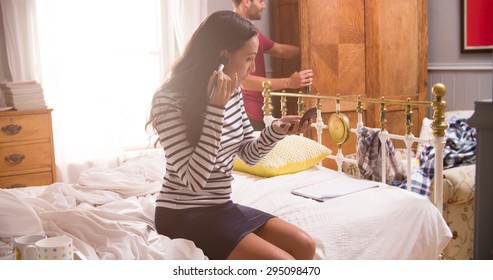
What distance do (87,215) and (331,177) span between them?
99 centimetres

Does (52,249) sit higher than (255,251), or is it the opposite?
(52,249)

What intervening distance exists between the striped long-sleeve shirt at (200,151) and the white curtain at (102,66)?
1.95 metres

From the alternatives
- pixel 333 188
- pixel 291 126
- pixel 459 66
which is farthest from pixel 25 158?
pixel 459 66

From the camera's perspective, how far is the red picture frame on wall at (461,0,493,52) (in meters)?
3.72

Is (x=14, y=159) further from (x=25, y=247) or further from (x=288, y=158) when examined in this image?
(x=25, y=247)

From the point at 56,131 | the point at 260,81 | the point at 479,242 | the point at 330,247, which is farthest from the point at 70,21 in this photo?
the point at 479,242

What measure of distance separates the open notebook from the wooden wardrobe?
1.40 m

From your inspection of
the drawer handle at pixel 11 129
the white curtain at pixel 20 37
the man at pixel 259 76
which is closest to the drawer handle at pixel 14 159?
the drawer handle at pixel 11 129

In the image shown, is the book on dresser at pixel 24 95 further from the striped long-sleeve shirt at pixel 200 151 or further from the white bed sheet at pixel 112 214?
the striped long-sleeve shirt at pixel 200 151

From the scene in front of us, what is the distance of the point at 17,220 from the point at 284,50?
7.59ft

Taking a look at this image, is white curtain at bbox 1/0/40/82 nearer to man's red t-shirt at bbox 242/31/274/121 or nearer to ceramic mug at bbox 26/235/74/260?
man's red t-shirt at bbox 242/31/274/121

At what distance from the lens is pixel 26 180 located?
3.09 meters

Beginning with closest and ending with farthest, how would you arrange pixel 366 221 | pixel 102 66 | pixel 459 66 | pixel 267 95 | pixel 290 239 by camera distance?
pixel 290 239
pixel 366 221
pixel 267 95
pixel 102 66
pixel 459 66
